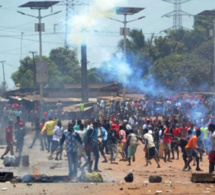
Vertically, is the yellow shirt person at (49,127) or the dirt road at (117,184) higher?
the yellow shirt person at (49,127)

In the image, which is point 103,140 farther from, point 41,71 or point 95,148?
point 41,71

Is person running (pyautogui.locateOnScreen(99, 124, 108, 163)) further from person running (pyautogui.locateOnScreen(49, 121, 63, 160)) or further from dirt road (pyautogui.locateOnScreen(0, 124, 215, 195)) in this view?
person running (pyautogui.locateOnScreen(49, 121, 63, 160))

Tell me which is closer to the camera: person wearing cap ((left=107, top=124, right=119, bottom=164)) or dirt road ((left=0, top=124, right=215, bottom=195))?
dirt road ((left=0, top=124, right=215, bottom=195))

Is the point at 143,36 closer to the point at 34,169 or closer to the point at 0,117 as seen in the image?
the point at 0,117

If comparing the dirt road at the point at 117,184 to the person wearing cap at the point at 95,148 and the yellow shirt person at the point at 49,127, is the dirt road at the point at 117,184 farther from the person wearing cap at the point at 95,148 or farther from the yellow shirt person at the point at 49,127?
the yellow shirt person at the point at 49,127

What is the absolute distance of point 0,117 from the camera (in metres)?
44.3

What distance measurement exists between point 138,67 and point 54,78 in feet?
61.6

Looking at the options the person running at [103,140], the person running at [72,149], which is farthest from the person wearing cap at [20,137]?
the person running at [72,149]

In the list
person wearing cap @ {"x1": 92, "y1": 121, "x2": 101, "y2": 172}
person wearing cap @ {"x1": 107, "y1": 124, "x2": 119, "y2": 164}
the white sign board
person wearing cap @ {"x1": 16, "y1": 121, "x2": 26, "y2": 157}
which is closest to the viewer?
person wearing cap @ {"x1": 92, "y1": 121, "x2": 101, "y2": 172}

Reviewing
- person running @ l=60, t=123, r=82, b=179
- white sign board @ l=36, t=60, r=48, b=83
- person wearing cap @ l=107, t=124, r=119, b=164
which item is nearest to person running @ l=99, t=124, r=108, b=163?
person wearing cap @ l=107, t=124, r=119, b=164

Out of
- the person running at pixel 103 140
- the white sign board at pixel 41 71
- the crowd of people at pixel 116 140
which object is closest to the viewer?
the crowd of people at pixel 116 140

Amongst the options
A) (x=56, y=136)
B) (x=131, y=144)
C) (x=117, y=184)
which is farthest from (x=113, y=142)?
(x=117, y=184)

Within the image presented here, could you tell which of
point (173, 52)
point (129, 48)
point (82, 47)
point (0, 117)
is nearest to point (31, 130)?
point (0, 117)

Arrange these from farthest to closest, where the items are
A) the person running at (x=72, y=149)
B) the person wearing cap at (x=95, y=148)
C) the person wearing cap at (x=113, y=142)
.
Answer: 1. the person wearing cap at (x=113, y=142)
2. the person wearing cap at (x=95, y=148)
3. the person running at (x=72, y=149)
